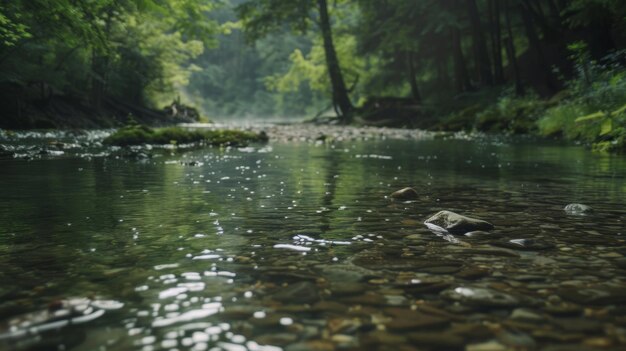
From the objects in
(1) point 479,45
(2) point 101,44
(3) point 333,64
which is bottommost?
(2) point 101,44

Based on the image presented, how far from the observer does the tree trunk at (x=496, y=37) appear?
26.5m

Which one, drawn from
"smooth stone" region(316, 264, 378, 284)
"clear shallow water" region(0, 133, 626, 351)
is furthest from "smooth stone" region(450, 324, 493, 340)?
"smooth stone" region(316, 264, 378, 284)

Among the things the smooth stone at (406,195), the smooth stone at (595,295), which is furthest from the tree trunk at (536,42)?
the smooth stone at (595,295)

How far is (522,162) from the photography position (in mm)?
10289

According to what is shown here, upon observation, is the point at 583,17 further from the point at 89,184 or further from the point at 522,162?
the point at 89,184

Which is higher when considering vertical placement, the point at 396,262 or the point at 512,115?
the point at 512,115

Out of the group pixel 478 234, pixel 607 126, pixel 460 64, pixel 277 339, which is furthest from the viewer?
pixel 460 64

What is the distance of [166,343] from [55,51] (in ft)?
96.9

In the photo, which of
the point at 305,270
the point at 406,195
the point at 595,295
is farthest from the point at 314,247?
the point at 406,195

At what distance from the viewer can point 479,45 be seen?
2858 centimetres

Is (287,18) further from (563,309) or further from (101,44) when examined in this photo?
(563,309)

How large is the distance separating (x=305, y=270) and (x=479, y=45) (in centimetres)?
2811

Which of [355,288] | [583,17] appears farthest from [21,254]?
[583,17]

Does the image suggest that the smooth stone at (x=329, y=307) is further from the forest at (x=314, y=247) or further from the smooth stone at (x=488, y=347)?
the smooth stone at (x=488, y=347)
